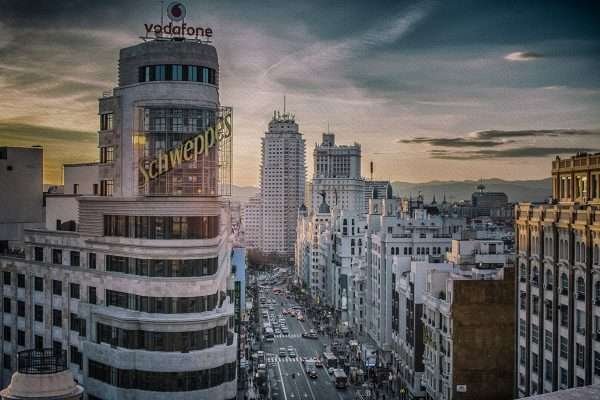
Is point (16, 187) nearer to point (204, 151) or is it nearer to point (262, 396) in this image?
point (204, 151)

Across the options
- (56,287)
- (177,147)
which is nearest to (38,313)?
(56,287)

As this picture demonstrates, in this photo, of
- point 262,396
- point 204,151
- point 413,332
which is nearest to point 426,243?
point 413,332

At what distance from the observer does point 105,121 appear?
75.6m

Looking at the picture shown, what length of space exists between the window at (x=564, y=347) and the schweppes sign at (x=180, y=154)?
35.3 m

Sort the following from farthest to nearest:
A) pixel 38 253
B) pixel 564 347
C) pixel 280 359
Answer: pixel 280 359
pixel 38 253
pixel 564 347

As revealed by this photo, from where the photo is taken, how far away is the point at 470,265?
339 ft

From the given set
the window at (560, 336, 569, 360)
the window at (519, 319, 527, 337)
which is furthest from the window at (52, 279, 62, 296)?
the window at (560, 336, 569, 360)

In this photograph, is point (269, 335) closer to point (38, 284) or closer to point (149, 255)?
point (38, 284)

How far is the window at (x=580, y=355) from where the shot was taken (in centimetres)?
5745

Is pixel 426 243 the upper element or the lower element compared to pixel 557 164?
lower

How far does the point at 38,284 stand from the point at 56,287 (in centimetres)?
321

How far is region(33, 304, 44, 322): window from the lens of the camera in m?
75.9

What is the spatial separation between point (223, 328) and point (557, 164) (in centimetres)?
3496

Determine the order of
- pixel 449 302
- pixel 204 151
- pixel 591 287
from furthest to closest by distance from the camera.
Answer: pixel 449 302 → pixel 204 151 → pixel 591 287
